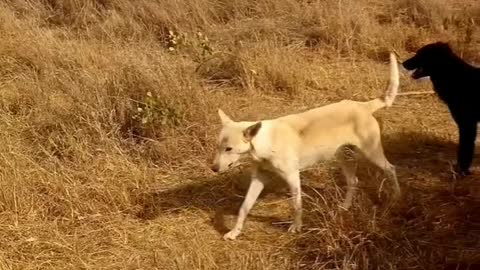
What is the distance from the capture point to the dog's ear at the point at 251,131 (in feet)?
12.0

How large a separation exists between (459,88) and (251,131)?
175 centimetres

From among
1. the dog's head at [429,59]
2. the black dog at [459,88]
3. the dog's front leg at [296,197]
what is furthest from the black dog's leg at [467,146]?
the dog's front leg at [296,197]

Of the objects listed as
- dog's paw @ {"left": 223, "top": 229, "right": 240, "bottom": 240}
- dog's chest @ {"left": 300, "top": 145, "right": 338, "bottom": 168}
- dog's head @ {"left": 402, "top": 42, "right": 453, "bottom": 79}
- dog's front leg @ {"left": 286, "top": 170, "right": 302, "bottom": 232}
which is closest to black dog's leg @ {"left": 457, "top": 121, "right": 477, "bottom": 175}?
dog's head @ {"left": 402, "top": 42, "right": 453, "bottom": 79}

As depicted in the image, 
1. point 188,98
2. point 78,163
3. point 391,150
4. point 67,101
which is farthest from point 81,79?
point 391,150

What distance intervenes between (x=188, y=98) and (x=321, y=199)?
5.53 ft

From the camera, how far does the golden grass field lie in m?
3.73

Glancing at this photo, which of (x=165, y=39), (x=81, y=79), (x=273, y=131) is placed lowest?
(x=165, y=39)

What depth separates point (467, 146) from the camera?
15.3 ft

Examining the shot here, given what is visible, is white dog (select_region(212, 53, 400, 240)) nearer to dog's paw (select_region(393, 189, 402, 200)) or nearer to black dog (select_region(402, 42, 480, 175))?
dog's paw (select_region(393, 189, 402, 200))

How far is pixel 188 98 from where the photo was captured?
540 cm

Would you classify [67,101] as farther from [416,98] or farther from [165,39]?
[416,98]

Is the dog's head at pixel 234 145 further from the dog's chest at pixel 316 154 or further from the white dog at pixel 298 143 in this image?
the dog's chest at pixel 316 154

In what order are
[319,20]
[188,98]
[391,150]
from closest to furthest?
[391,150]
[188,98]
[319,20]

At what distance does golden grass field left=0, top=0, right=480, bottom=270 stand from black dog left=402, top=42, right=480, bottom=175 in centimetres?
19
